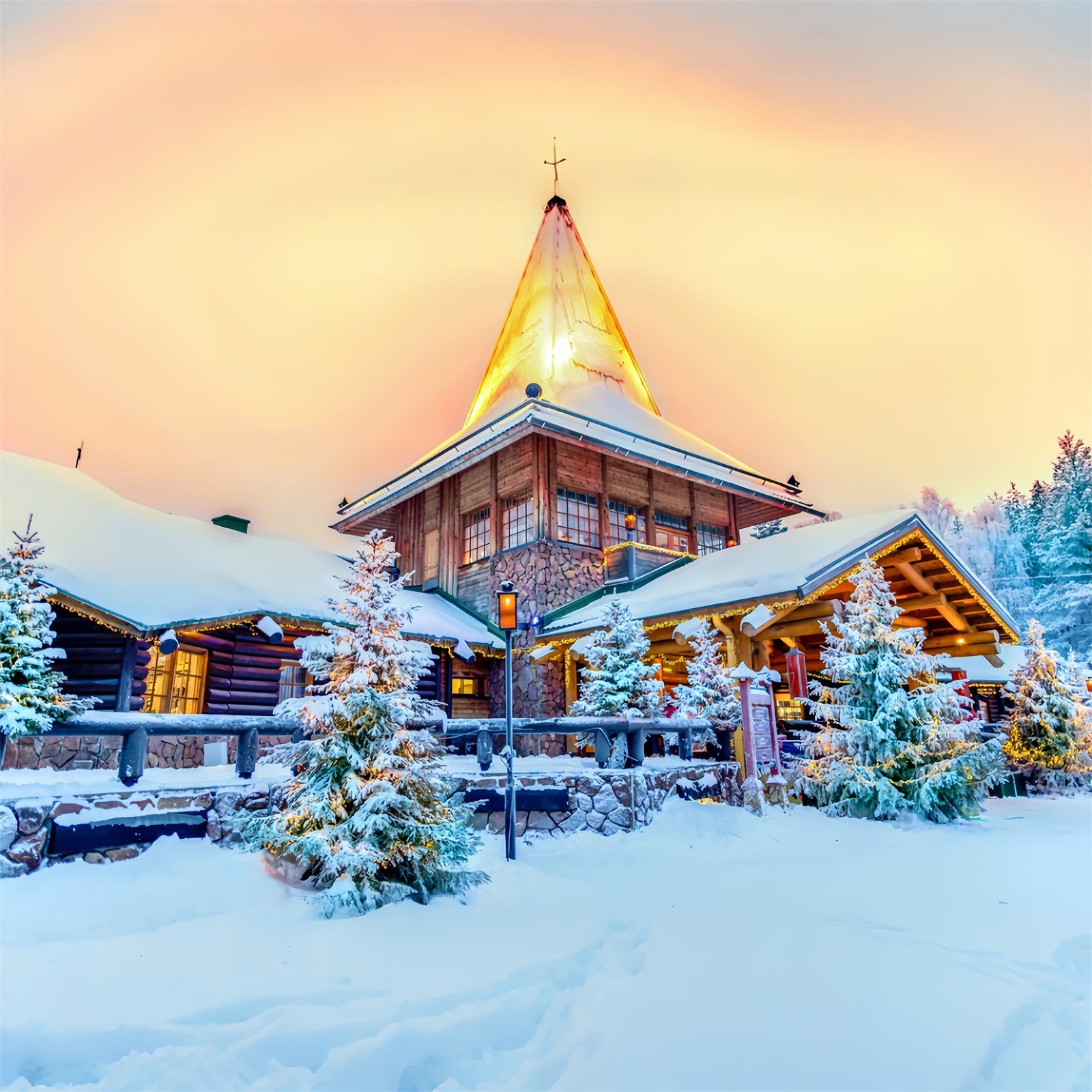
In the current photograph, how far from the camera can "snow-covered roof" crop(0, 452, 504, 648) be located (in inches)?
477

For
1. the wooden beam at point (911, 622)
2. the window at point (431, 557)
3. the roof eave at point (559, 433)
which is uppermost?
the roof eave at point (559, 433)

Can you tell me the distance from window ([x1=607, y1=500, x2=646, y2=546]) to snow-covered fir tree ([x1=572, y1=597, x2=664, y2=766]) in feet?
22.6

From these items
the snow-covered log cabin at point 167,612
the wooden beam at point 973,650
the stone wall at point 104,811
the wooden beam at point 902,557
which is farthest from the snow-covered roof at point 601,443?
the stone wall at point 104,811

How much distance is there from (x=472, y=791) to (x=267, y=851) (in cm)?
272

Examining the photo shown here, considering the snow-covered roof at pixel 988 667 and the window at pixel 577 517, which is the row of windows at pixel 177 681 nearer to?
the window at pixel 577 517

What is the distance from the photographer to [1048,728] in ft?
55.6

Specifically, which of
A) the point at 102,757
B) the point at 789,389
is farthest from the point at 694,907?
the point at 789,389

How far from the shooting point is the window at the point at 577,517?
1973 cm

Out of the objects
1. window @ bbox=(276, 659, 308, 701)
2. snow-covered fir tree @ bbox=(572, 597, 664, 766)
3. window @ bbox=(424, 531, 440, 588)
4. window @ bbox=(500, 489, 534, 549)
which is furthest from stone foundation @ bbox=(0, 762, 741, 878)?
window @ bbox=(424, 531, 440, 588)

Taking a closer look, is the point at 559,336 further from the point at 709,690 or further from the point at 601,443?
the point at 709,690

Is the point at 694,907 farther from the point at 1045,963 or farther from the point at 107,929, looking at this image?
the point at 107,929

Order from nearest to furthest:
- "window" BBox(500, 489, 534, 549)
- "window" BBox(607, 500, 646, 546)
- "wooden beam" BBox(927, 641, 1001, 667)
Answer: "wooden beam" BBox(927, 641, 1001, 667)
"window" BBox(500, 489, 534, 549)
"window" BBox(607, 500, 646, 546)

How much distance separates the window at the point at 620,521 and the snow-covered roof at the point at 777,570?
3401 mm

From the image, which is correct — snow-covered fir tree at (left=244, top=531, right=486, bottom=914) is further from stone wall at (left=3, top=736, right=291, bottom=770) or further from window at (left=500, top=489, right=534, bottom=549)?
window at (left=500, top=489, right=534, bottom=549)
